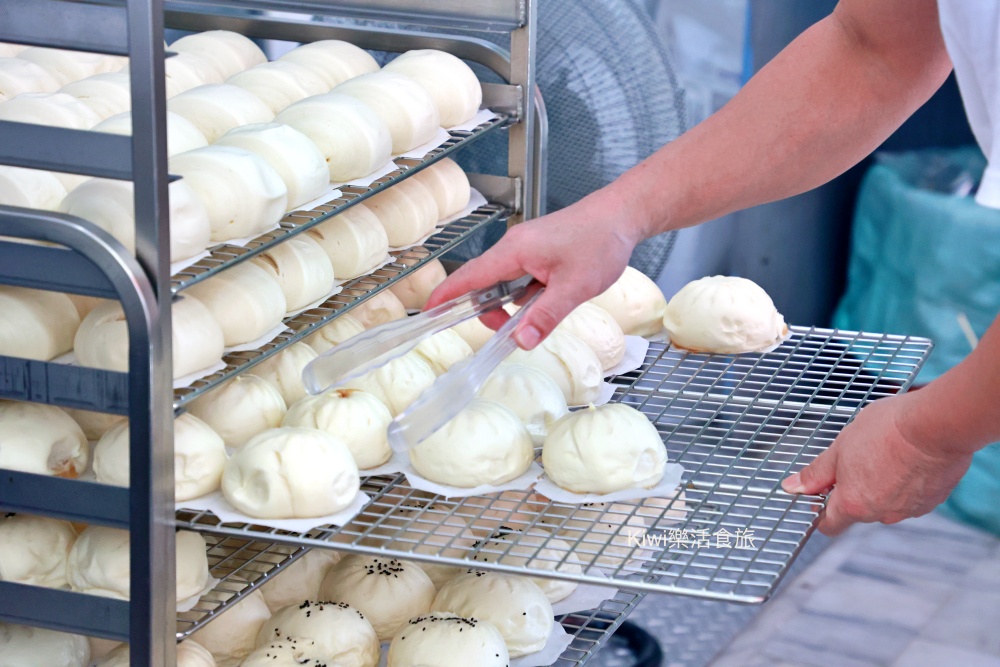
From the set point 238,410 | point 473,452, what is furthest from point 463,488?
point 238,410

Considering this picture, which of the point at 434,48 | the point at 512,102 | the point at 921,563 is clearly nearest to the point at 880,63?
the point at 512,102

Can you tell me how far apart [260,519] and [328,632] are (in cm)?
29

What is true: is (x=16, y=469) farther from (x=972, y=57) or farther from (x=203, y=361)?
(x=972, y=57)

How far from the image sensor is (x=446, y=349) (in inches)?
61.6

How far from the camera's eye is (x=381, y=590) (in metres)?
1.53

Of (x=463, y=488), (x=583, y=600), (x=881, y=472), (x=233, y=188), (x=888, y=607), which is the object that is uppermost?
(x=233, y=188)

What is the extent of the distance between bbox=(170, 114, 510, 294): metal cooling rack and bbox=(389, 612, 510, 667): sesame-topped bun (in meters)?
0.52

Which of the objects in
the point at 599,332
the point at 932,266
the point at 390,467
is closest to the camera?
the point at 390,467

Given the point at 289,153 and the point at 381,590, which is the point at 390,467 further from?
the point at 289,153

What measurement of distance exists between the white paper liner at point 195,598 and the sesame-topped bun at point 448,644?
257 mm

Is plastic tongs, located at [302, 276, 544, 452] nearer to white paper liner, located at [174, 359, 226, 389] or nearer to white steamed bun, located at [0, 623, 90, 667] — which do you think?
white paper liner, located at [174, 359, 226, 389]

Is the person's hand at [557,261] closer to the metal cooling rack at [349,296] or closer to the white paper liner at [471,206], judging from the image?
the metal cooling rack at [349,296]

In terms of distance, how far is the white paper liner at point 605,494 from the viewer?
124cm

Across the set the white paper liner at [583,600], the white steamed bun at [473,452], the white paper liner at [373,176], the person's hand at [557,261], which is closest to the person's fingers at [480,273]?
the person's hand at [557,261]
